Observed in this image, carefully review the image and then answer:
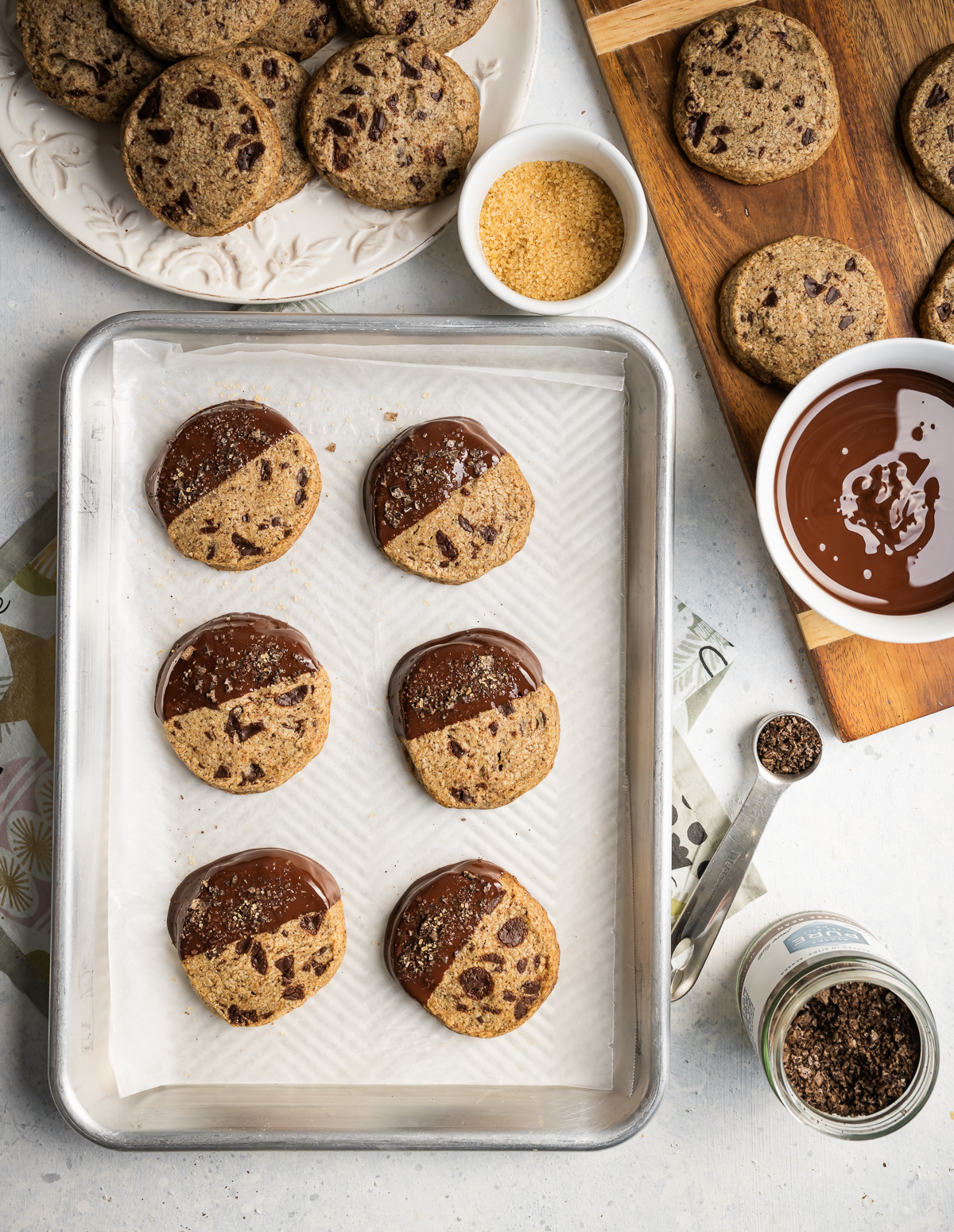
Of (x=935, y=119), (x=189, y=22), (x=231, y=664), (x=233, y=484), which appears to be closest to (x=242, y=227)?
(x=189, y=22)

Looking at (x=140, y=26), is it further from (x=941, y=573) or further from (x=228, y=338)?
(x=941, y=573)

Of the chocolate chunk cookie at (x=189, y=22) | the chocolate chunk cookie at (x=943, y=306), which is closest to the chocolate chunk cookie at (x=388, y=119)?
the chocolate chunk cookie at (x=189, y=22)

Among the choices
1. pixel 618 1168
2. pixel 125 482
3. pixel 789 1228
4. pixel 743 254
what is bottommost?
A: pixel 789 1228

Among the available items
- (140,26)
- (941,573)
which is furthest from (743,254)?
(140,26)

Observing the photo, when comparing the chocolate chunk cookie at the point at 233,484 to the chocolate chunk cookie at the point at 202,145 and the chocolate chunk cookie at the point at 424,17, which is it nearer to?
the chocolate chunk cookie at the point at 202,145

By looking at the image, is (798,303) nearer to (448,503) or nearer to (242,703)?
(448,503)

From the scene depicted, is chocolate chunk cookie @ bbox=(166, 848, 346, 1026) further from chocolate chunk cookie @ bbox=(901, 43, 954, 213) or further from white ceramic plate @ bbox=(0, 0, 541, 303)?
chocolate chunk cookie @ bbox=(901, 43, 954, 213)

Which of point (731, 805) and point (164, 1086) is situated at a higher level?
point (164, 1086)
